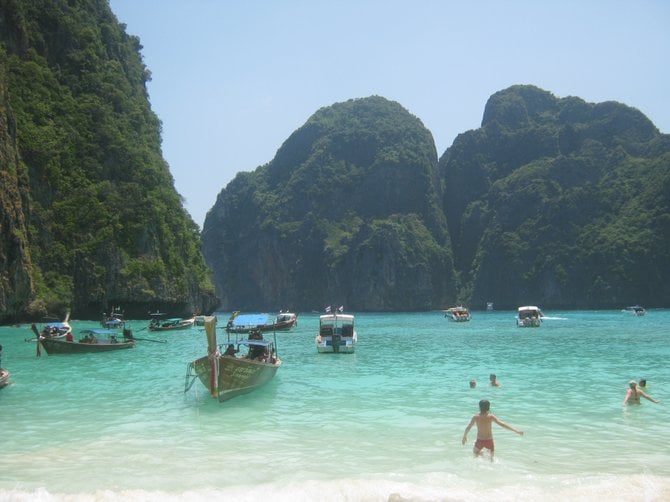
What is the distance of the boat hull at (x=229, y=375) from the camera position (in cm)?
1595

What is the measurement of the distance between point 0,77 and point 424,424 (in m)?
45.6

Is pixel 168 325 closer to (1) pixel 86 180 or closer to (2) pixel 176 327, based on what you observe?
(2) pixel 176 327

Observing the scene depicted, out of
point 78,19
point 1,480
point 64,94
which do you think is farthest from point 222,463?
point 78,19

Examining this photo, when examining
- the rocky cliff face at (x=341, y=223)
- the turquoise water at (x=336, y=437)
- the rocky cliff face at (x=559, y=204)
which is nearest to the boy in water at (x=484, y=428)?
the turquoise water at (x=336, y=437)

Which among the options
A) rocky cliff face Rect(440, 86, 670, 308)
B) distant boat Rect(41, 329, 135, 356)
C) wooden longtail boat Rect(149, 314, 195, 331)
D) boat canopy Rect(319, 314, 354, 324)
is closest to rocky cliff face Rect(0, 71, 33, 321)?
wooden longtail boat Rect(149, 314, 195, 331)

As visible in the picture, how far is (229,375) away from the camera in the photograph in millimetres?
16172

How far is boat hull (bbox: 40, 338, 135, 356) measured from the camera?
97.2ft

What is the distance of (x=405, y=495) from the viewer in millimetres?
8516

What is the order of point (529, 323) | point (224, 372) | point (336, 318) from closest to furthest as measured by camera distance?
1. point (224, 372)
2. point (336, 318)
3. point (529, 323)

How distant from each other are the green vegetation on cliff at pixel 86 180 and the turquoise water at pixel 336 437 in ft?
123

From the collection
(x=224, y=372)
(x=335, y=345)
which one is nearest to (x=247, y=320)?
(x=335, y=345)

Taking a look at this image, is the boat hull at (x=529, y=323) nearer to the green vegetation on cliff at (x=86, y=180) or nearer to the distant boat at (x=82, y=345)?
the distant boat at (x=82, y=345)

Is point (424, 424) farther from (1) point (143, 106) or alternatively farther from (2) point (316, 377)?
(1) point (143, 106)

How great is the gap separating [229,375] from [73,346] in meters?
17.8
